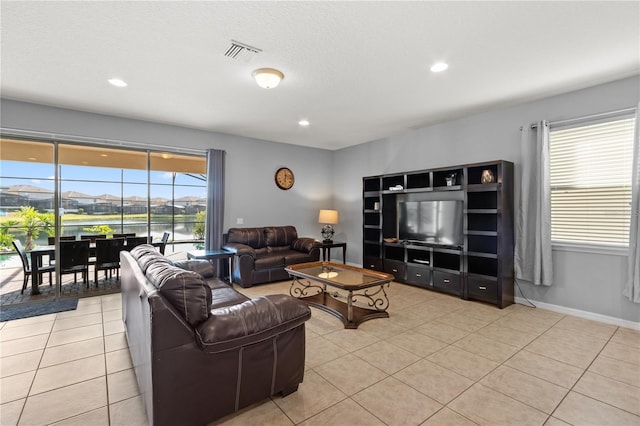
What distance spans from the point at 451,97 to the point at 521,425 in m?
3.50

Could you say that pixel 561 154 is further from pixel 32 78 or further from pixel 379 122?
pixel 32 78

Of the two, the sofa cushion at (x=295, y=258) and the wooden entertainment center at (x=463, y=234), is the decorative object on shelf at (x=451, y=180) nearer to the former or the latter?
the wooden entertainment center at (x=463, y=234)

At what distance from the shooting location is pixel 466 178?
4359 mm

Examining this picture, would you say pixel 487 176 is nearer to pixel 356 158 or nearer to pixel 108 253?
pixel 356 158

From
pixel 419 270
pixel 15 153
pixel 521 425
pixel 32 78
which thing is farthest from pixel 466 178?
pixel 15 153

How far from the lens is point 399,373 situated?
2395mm

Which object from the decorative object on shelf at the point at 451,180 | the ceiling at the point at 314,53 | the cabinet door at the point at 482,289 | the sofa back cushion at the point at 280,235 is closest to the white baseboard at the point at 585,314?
the cabinet door at the point at 482,289

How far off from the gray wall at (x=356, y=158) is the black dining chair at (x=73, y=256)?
162 centimetres

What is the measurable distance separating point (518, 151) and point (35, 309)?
681 centimetres

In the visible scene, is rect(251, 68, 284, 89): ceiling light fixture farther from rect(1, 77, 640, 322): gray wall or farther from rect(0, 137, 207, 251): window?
rect(0, 137, 207, 251): window

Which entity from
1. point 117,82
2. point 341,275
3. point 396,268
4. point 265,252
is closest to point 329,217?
point 265,252

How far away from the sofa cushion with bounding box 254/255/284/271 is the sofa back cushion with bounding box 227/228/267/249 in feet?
2.12

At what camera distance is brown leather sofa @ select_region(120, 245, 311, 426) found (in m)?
1.58

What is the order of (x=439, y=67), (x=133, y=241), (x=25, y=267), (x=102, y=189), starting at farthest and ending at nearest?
(x=102, y=189)
(x=133, y=241)
(x=25, y=267)
(x=439, y=67)
